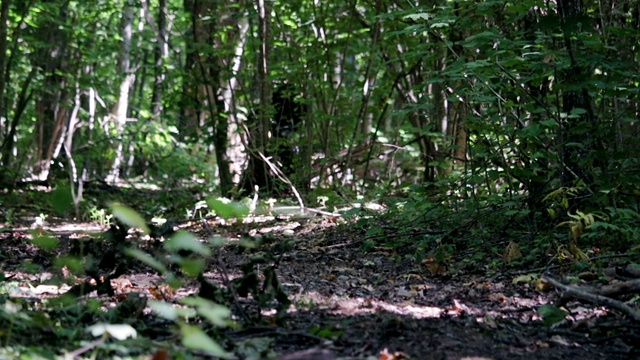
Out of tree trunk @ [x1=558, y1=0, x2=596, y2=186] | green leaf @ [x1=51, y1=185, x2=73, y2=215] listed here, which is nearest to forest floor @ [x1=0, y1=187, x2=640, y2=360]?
green leaf @ [x1=51, y1=185, x2=73, y2=215]

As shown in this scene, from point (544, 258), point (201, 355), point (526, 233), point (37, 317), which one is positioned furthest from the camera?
point (526, 233)

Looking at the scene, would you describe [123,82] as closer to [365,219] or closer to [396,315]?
[365,219]

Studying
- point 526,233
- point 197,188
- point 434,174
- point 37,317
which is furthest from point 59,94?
point 37,317

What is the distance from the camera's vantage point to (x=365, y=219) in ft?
23.5

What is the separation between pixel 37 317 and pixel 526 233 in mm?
4107

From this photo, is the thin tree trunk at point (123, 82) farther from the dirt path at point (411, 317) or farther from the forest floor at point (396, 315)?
the dirt path at point (411, 317)

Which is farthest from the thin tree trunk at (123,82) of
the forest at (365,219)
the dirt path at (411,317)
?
the dirt path at (411,317)

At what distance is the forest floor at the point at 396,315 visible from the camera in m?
3.42

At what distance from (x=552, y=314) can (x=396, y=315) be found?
A: 2.60 feet

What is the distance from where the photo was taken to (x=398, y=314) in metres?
4.08

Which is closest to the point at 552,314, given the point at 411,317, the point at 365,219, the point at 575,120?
the point at 411,317

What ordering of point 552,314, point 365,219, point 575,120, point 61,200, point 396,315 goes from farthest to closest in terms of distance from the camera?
point 365,219 < point 575,120 < point 396,315 < point 552,314 < point 61,200

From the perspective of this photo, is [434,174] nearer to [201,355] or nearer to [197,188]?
[197,188]

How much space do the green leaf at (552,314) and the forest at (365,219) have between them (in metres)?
0.02
